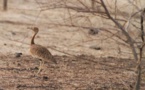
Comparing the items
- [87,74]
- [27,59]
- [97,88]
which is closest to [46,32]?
[27,59]

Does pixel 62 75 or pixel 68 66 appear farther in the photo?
pixel 68 66

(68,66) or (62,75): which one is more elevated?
(62,75)

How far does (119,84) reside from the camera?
10219 millimetres

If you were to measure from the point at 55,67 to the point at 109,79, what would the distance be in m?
1.39

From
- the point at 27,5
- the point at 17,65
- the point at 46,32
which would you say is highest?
the point at 17,65

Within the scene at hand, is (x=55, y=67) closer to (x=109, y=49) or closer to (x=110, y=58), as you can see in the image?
(x=110, y=58)

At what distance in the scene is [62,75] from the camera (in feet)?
35.0

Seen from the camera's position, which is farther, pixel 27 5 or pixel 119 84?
pixel 27 5

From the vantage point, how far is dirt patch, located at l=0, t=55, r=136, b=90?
9688mm

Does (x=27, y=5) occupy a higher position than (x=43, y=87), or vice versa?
(x=43, y=87)

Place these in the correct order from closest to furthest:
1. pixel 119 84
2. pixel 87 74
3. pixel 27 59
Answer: pixel 119 84 → pixel 87 74 → pixel 27 59

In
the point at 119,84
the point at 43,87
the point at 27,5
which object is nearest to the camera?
the point at 43,87

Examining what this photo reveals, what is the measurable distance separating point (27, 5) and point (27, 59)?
46.4 feet

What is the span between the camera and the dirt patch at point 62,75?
9.69 metres
